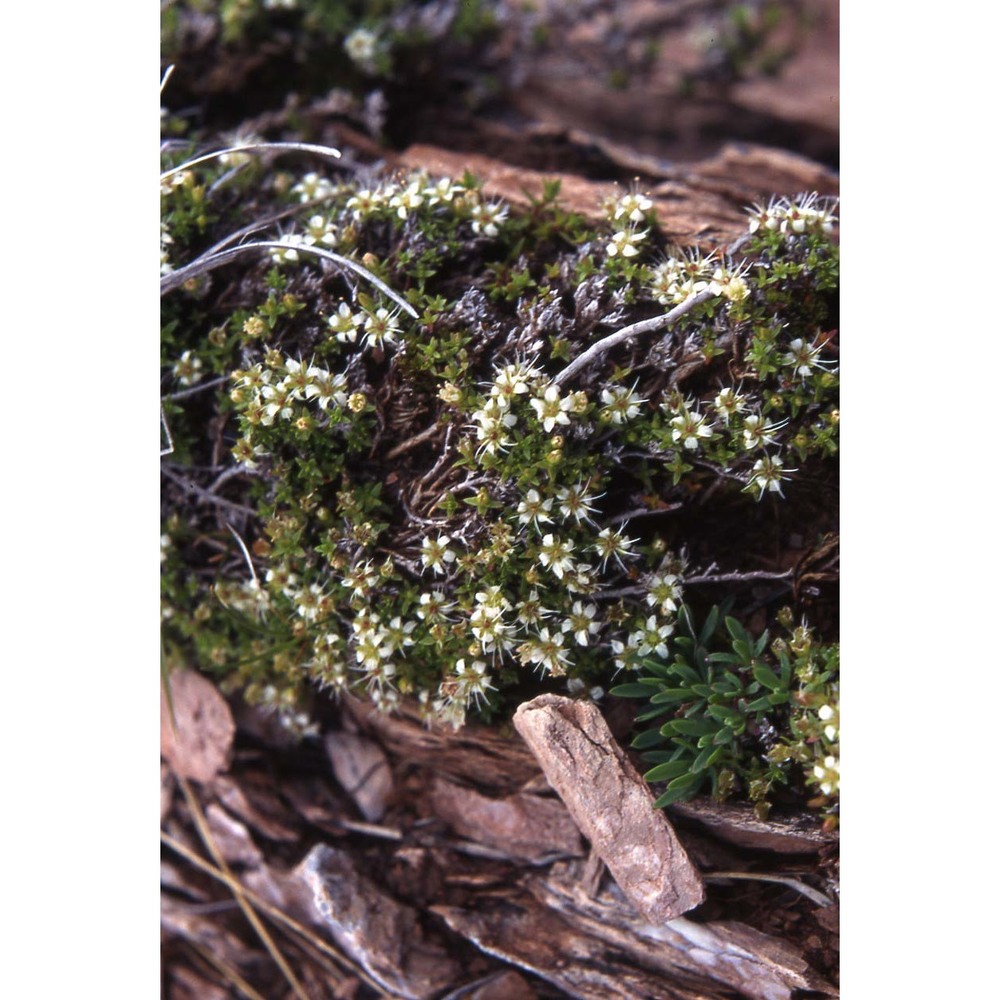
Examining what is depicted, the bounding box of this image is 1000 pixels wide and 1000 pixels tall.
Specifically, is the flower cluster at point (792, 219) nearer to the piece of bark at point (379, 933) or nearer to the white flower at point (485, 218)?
the white flower at point (485, 218)

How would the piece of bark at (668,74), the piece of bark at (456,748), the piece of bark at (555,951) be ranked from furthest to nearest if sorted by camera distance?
the piece of bark at (668,74), the piece of bark at (456,748), the piece of bark at (555,951)

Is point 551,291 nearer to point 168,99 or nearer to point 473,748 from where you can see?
point 473,748

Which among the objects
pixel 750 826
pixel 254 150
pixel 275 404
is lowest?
pixel 750 826

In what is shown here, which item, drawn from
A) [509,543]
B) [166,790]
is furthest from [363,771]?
[509,543]

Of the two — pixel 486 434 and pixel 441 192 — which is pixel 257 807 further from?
pixel 441 192

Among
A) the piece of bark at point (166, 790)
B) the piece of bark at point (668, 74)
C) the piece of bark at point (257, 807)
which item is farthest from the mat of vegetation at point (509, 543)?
the piece of bark at point (668, 74)

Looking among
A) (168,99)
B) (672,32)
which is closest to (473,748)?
(168,99)

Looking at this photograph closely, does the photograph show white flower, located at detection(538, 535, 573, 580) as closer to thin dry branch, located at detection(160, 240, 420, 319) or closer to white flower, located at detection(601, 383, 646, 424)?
white flower, located at detection(601, 383, 646, 424)
